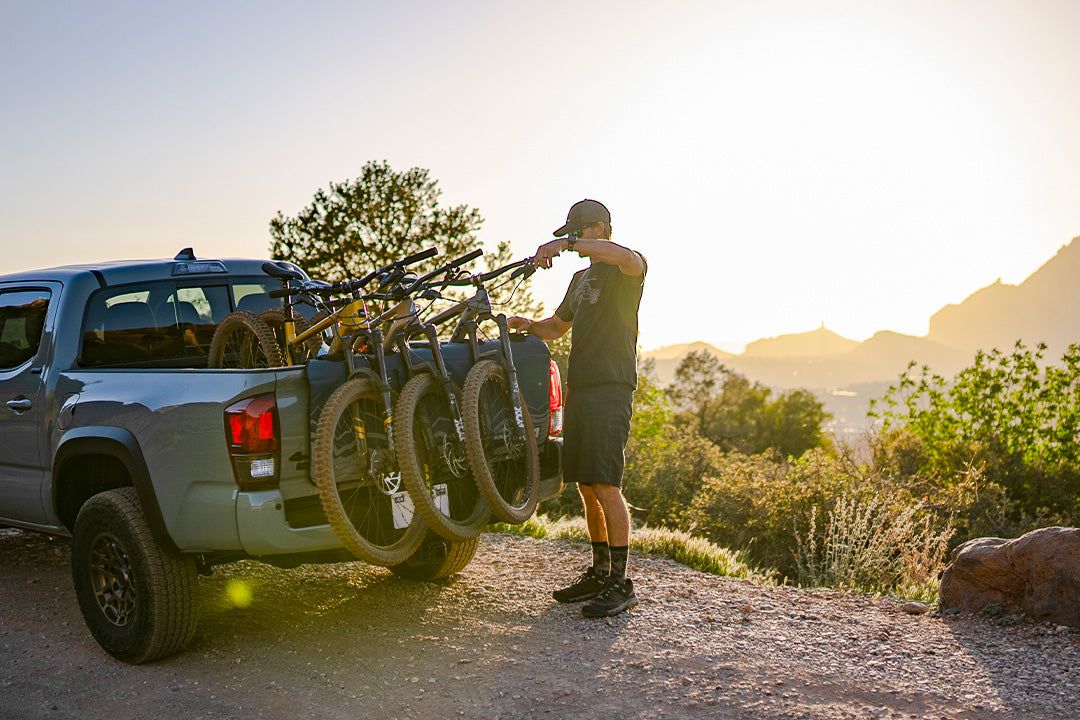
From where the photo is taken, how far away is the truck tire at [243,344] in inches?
203

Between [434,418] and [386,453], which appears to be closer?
[386,453]

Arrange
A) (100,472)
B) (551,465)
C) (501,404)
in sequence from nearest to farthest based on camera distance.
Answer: (100,472) < (501,404) < (551,465)

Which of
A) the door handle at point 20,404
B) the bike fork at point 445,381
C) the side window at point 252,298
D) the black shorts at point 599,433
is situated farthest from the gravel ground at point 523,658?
the side window at point 252,298

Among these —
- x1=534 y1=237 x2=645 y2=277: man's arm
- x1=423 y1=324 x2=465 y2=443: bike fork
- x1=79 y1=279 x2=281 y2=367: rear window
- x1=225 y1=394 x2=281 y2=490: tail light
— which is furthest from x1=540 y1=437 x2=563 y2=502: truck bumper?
x1=79 y1=279 x2=281 y2=367: rear window

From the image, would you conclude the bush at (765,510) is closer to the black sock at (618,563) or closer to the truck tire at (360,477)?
the black sock at (618,563)

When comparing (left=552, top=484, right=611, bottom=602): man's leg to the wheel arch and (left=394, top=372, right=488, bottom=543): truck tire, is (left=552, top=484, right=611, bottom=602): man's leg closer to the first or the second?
(left=394, top=372, right=488, bottom=543): truck tire

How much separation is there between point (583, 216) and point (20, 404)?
136 inches

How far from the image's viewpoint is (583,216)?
5.13 metres

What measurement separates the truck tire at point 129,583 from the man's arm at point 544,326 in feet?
7.28

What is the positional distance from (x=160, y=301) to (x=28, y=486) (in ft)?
4.33

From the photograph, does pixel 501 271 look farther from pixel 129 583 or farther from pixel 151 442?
pixel 129 583

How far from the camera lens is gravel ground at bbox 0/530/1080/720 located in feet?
12.6

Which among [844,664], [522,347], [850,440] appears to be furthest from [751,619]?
[850,440]

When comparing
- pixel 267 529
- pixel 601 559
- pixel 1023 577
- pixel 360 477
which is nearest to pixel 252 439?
pixel 267 529
